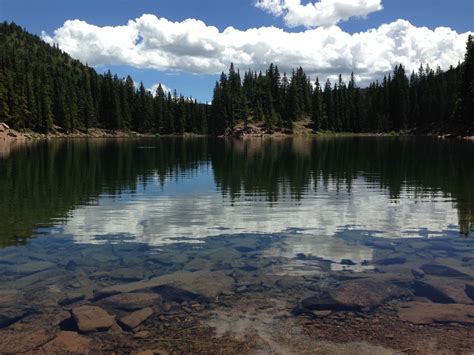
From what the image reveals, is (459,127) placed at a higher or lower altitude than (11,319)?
higher

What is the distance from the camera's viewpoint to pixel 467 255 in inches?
621

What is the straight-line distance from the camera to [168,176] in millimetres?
43781

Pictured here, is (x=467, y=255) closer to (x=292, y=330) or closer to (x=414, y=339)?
(x=414, y=339)

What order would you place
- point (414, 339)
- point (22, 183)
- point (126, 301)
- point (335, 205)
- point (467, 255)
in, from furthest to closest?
point (22, 183)
point (335, 205)
point (467, 255)
point (126, 301)
point (414, 339)

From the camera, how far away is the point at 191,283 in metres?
13.1

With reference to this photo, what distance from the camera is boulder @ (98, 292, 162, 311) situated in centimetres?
1149

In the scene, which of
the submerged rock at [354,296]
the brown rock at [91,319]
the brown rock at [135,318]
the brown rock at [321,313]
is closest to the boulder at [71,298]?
the brown rock at [91,319]

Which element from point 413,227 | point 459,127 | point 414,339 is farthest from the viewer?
point 459,127

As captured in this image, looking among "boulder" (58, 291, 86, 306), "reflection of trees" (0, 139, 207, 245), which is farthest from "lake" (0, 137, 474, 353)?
"reflection of trees" (0, 139, 207, 245)

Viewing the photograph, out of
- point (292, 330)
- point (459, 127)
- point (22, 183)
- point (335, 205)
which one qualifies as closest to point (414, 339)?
point (292, 330)

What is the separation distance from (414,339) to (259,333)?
3366mm

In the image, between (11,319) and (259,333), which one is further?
(11,319)

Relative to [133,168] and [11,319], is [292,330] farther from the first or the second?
[133,168]

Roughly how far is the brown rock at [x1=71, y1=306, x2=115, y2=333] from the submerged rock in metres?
4.88
